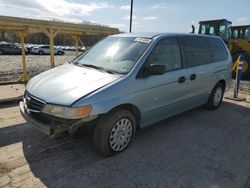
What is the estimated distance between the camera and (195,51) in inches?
182

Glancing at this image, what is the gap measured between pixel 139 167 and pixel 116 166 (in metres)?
0.32

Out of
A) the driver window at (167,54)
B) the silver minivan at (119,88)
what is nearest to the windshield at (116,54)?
the silver minivan at (119,88)

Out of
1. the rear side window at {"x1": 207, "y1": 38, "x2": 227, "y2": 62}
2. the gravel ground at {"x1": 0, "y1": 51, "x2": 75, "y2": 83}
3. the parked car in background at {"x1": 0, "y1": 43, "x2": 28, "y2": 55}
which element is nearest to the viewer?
the rear side window at {"x1": 207, "y1": 38, "x2": 227, "y2": 62}

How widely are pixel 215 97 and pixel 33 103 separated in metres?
4.35

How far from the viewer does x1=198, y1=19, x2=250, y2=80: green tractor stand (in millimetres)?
12250

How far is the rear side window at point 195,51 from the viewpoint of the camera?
4336 millimetres

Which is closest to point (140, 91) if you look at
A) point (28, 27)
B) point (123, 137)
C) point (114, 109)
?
point (114, 109)

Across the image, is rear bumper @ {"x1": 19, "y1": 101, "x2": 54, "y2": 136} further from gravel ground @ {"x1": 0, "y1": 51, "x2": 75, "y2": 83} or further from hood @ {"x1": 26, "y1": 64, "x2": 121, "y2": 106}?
gravel ground @ {"x1": 0, "y1": 51, "x2": 75, "y2": 83}

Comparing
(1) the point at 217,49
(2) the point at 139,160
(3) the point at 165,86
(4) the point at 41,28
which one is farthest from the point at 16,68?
(2) the point at 139,160

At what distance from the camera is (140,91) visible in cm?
335

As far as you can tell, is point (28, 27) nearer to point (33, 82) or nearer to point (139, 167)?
point (33, 82)

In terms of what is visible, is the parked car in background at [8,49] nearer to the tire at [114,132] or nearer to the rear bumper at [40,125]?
the rear bumper at [40,125]

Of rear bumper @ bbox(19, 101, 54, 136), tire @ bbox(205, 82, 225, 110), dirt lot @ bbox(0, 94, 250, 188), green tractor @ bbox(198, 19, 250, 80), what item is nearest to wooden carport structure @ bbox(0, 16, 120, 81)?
dirt lot @ bbox(0, 94, 250, 188)

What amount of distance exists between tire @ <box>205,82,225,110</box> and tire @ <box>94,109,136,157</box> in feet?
9.43
